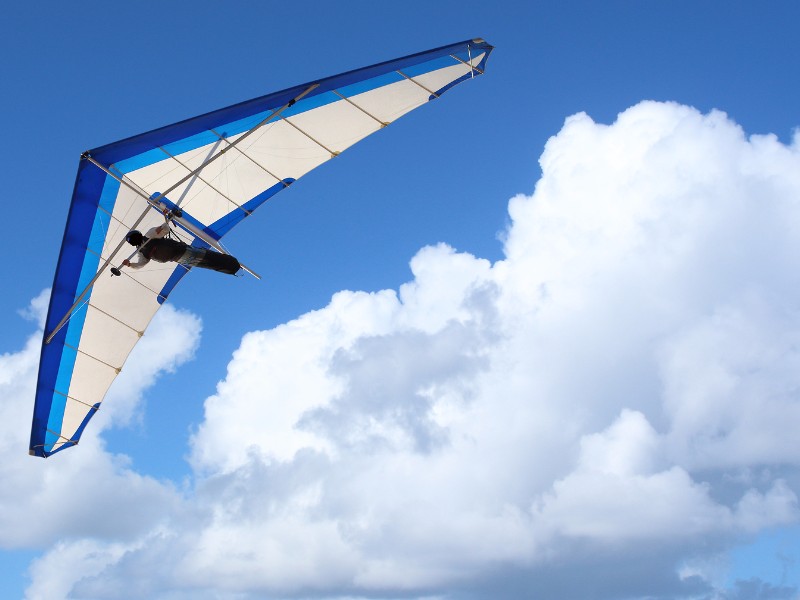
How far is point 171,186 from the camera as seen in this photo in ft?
69.8

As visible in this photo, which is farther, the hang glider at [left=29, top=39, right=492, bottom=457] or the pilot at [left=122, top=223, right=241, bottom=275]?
the hang glider at [left=29, top=39, right=492, bottom=457]

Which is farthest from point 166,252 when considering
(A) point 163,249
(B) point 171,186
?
(B) point 171,186

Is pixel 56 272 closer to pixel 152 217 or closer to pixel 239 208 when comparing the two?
pixel 152 217

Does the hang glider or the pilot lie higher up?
the hang glider

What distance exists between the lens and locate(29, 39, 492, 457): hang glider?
19.3 metres

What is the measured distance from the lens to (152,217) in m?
22.5

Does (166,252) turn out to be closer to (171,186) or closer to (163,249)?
(163,249)

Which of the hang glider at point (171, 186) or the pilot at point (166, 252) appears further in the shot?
the hang glider at point (171, 186)

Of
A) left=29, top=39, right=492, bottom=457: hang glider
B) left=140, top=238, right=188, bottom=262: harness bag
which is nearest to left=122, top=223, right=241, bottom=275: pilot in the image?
left=140, top=238, right=188, bottom=262: harness bag

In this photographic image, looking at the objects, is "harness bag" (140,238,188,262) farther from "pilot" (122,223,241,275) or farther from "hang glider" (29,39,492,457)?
"hang glider" (29,39,492,457)

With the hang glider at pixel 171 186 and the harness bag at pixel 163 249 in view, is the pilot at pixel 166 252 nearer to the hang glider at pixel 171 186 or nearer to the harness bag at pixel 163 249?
the harness bag at pixel 163 249

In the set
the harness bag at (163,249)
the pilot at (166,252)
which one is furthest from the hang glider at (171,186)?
the harness bag at (163,249)

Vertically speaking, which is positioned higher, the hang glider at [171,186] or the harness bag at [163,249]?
the hang glider at [171,186]

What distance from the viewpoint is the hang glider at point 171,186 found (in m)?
19.3
